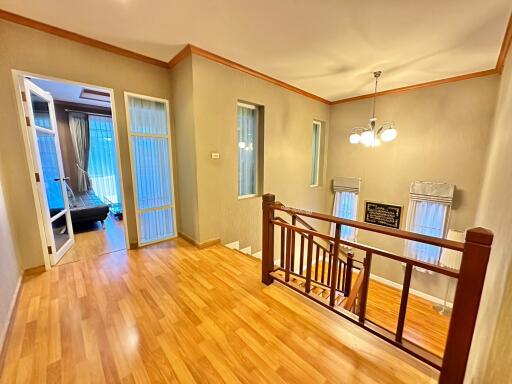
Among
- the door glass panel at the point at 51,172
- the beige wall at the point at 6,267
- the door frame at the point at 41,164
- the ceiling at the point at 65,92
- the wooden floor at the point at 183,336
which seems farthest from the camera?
the ceiling at the point at 65,92

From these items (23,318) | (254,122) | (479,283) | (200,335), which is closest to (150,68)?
(254,122)

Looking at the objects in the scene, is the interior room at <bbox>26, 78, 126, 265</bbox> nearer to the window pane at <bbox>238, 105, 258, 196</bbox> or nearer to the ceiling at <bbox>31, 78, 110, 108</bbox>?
the ceiling at <bbox>31, 78, 110, 108</bbox>

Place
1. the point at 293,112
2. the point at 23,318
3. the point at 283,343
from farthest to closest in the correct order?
1. the point at 293,112
2. the point at 23,318
3. the point at 283,343

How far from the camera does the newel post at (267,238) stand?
209cm

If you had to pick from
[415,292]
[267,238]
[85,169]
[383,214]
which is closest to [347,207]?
[383,214]

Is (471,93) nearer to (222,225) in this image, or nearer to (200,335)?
(222,225)

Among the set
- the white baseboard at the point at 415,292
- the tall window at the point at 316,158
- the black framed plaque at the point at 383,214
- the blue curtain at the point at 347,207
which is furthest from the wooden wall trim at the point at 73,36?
the white baseboard at the point at 415,292

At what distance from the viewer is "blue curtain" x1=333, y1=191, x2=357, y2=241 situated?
504 cm

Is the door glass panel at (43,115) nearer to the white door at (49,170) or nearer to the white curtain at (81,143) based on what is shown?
the white door at (49,170)

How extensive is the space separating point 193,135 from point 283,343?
249 centimetres

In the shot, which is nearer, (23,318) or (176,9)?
(23,318)

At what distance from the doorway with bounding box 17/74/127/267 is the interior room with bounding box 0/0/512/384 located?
0.04 m

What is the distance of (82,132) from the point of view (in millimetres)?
5461

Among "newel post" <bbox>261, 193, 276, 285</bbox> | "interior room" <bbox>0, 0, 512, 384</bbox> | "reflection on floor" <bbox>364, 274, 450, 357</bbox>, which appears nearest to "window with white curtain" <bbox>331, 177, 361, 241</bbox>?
"interior room" <bbox>0, 0, 512, 384</bbox>
